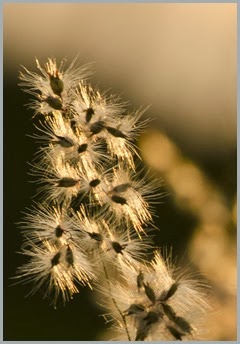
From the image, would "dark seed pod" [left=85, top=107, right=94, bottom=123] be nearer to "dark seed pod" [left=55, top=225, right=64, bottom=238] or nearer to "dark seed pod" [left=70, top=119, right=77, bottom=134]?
"dark seed pod" [left=70, top=119, right=77, bottom=134]

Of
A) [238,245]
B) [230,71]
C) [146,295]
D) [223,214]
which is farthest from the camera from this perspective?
[230,71]

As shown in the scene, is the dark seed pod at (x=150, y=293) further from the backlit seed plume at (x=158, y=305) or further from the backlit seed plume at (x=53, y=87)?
the backlit seed plume at (x=53, y=87)

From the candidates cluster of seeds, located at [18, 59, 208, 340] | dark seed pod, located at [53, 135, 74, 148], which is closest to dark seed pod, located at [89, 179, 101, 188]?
cluster of seeds, located at [18, 59, 208, 340]

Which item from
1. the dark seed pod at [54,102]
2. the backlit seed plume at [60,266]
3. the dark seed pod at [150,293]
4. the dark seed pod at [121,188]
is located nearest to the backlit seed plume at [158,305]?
the dark seed pod at [150,293]

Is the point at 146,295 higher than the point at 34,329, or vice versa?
the point at 146,295

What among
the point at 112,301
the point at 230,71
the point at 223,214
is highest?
the point at 230,71

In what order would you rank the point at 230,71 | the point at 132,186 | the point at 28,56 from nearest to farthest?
the point at 132,186 < the point at 230,71 < the point at 28,56

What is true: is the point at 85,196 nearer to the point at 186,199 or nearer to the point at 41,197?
the point at 41,197

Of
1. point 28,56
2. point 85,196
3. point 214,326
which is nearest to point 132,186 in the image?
point 85,196
